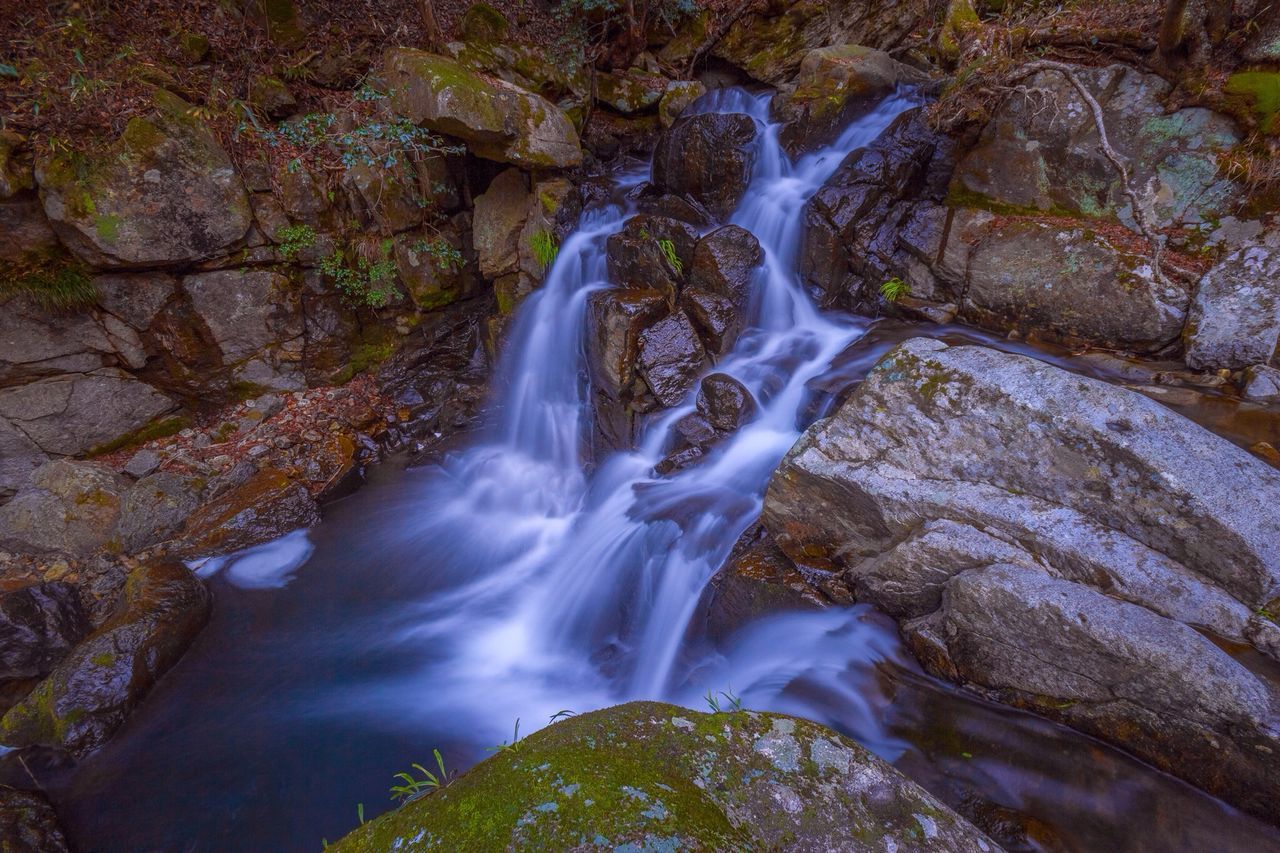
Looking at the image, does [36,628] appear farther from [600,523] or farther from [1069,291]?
[1069,291]

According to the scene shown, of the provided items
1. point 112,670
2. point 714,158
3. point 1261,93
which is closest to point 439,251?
point 714,158

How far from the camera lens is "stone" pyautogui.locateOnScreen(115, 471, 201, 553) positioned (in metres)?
5.70

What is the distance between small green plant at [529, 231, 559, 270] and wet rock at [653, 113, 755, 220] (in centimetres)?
202

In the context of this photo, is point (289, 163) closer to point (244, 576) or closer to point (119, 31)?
point (119, 31)

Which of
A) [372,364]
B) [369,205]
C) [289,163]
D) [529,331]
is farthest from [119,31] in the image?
[529,331]

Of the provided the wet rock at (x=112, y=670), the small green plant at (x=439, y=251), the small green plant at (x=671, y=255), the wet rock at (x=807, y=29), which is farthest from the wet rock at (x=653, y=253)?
the wet rock at (x=112, y=670)

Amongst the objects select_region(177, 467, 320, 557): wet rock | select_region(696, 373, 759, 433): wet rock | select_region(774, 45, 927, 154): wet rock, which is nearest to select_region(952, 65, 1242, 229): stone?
select_region(774, 45, 927, 154): wet rock

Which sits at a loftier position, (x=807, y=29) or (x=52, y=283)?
(x=807, y=29)

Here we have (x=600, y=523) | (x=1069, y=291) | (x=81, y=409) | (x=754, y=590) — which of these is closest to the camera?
(x=754, y=590)

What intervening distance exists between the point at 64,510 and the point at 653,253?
6964mm

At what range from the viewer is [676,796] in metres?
1.47

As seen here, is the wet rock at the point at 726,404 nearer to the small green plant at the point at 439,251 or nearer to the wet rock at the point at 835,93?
the wet rock at the point at 835,93

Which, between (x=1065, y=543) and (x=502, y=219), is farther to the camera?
(x=502, y=219)

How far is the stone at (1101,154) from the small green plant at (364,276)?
7148 mm
